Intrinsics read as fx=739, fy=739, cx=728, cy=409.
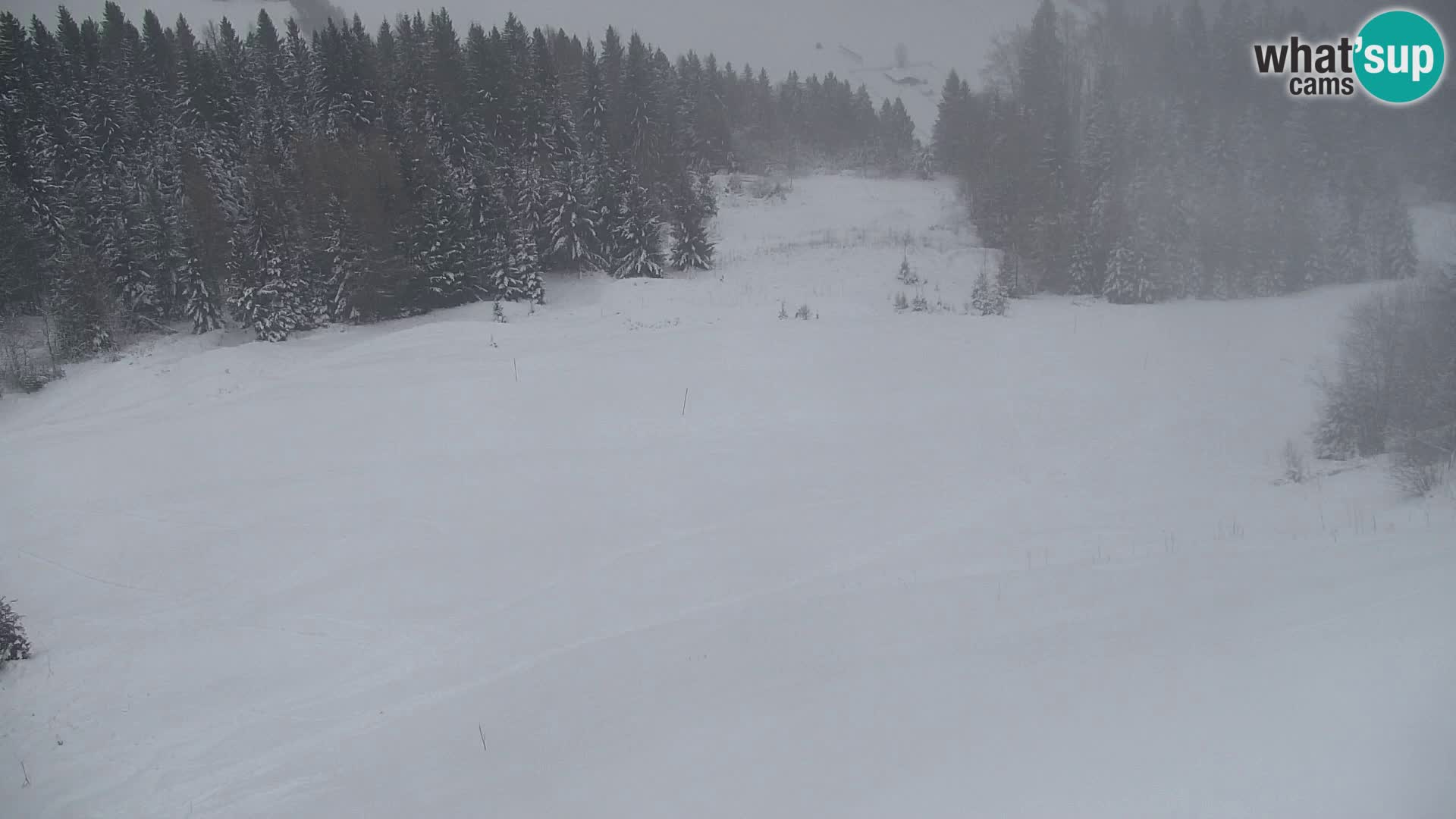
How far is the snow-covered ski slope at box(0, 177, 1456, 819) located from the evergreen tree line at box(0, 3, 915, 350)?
8124 millimetres

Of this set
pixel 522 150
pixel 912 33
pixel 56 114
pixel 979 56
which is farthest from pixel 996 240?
pixel 912 33

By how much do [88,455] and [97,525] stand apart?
3.59 m

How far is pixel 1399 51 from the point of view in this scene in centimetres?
1064

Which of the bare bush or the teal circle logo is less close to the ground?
Answer: the teal circle logo

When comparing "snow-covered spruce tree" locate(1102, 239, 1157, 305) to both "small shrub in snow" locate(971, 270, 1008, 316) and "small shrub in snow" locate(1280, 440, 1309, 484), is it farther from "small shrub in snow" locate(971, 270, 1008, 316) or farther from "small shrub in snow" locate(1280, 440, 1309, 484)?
"small shrub in snow" locate(1280, 440, 1309, 484)

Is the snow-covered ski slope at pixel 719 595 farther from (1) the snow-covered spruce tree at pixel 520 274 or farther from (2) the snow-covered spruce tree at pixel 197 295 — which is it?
(1) the snow-covered spruce tree at pixel 520 274

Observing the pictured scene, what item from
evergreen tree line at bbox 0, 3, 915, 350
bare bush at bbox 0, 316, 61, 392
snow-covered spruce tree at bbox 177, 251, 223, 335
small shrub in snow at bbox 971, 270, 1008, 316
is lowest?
small shrub in snow at bbox 971, 270, 1008, 316

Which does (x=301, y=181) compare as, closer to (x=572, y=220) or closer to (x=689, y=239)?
(x=572, y=220)

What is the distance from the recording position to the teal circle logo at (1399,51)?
1055 centimetres

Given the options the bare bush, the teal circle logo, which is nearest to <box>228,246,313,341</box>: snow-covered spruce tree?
the bare bush

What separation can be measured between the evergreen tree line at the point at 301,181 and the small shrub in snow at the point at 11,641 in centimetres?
1865

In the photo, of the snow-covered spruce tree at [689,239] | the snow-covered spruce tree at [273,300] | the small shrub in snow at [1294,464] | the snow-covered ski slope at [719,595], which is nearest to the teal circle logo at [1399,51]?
the small shrub in snow at [1294,464]

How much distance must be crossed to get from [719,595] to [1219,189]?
31.7 meters

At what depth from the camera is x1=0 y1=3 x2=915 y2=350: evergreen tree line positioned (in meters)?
25.2
